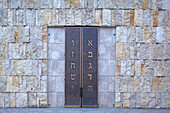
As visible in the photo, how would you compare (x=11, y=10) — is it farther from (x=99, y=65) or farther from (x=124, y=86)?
(x=124, y=86)

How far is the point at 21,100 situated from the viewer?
6973 millimetres

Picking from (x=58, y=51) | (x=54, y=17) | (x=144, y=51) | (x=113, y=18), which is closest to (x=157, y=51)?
(x=144, y=51)

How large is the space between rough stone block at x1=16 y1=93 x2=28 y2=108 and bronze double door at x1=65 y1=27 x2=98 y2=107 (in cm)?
179

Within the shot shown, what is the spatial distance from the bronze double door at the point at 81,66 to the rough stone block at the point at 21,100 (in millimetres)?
1791

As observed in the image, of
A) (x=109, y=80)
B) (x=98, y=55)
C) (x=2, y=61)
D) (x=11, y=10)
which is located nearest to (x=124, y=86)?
(x=109, y=80)

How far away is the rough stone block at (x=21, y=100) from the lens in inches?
274

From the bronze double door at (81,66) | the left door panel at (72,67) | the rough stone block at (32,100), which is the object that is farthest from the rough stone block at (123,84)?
the rough stone block at (32,100)

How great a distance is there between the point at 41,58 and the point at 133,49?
404cm

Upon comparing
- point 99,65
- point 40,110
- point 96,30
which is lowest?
point 40,110

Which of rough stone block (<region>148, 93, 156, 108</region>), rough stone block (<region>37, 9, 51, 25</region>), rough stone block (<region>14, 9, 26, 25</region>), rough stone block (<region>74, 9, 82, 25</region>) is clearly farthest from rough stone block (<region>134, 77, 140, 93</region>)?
rough stone block (<region>14, 9, 26, 25</region>)

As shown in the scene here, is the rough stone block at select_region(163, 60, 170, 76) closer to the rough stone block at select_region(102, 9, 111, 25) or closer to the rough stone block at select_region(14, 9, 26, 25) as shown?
the rough stone block at select_region(102, 9, 111, 25)

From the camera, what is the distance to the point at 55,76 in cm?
→ 707

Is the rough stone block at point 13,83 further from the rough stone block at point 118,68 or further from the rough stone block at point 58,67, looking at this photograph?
the rough stone block at point 118,68

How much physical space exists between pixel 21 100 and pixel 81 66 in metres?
3.03
